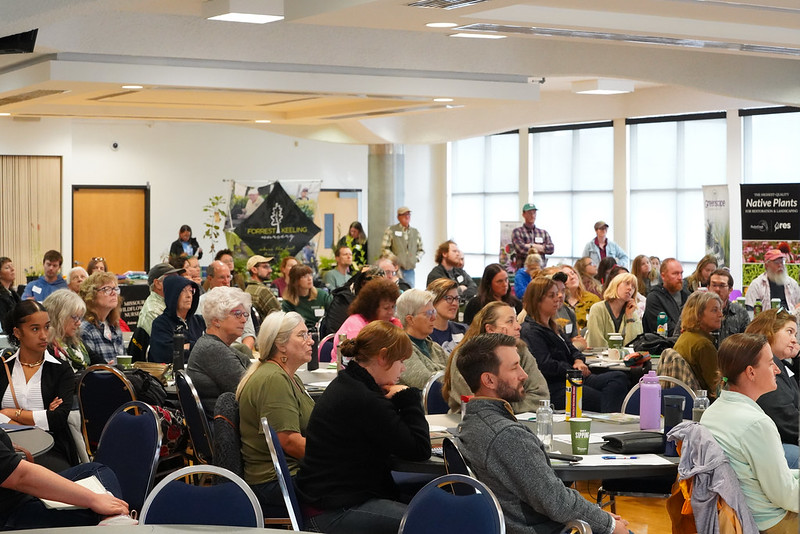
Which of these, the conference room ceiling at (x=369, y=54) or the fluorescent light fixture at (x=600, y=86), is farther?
the fluorescent light fixture at (x=600, y=86)

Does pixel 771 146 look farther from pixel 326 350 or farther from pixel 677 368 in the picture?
pixel 677 368

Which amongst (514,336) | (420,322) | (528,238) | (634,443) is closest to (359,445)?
(634,443)

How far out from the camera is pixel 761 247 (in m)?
12.1

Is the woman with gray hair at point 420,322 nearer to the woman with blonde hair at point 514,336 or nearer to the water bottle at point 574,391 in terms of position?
the woman with blonde hair at point 514,336

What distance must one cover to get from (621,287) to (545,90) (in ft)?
26.6

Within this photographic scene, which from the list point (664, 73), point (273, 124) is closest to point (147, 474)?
point (664, 73)

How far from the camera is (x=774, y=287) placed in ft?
35.8

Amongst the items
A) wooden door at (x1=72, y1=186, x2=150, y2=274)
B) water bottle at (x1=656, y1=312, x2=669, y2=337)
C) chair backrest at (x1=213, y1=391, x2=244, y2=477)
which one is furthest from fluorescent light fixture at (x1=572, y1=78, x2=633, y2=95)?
wooden door at (x1=72, y1=186, x2=150, y2=274)

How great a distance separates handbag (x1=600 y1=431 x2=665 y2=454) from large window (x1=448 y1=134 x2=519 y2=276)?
1486 cm

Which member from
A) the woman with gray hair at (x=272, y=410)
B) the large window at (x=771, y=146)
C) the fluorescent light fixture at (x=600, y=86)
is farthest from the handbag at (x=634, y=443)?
the large window at (x=771, y=146)

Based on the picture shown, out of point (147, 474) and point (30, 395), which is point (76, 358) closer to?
point (30, 395)

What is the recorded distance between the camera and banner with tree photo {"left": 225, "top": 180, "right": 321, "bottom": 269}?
12844 mm

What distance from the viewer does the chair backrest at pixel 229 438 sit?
4.49 meters

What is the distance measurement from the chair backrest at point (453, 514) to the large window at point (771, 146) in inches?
493
